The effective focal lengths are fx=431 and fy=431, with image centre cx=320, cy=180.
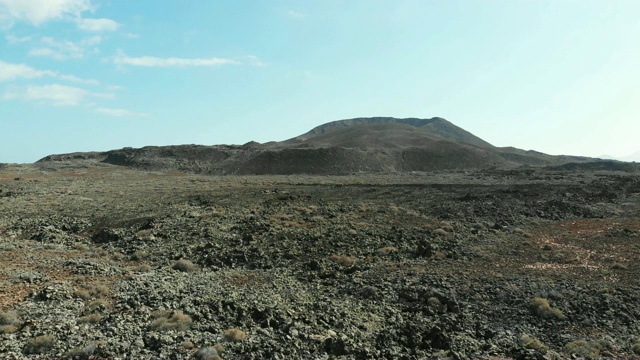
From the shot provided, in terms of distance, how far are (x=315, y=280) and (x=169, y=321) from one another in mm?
9096

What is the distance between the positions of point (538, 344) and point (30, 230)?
1389 inches

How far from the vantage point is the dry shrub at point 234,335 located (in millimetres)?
16297

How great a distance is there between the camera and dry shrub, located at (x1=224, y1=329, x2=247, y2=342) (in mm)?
16297

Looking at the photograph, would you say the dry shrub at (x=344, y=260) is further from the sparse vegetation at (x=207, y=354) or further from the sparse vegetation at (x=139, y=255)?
the sparse vegetation at (x=207, y=354)

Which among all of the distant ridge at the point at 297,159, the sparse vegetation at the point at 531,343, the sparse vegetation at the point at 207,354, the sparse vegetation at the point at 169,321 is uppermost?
the distant ridge at the point at 297,159

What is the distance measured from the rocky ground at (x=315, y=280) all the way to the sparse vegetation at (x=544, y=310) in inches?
2.9

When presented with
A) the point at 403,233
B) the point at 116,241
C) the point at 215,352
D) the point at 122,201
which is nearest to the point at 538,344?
the point at 215,352

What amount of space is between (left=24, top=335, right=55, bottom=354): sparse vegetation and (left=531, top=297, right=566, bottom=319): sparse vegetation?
19.9 m

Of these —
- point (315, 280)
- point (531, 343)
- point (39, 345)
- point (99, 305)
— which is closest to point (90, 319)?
point (99, 305)

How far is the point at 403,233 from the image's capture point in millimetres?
34094

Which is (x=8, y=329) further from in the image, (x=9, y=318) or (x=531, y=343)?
(x=531, y=343)

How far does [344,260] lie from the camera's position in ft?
90.1

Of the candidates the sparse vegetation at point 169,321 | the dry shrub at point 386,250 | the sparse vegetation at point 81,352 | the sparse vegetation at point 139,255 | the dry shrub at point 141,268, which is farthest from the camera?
the dry shrub at point 386,250

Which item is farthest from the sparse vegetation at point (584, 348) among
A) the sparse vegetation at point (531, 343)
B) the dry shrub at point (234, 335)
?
the dry shrub at point (234, 335)
